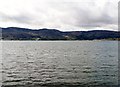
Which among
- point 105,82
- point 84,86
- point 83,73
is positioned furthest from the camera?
point 83,73

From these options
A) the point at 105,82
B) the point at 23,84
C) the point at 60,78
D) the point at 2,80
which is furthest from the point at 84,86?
the point at 2,80

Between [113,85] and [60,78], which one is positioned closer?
[113,85]

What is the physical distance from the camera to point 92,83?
3362 cm

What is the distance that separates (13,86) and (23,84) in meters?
1.78

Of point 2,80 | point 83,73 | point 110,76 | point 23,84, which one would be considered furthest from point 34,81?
point 110,76

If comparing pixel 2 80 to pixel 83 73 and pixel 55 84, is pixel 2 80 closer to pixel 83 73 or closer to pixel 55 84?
pixel 55 84

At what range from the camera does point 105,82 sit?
34375mm

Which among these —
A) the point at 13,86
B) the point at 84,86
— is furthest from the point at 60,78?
the point at 13,86

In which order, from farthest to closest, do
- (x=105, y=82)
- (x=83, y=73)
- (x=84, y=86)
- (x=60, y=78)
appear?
(x=83, y=73), (x=60, y=78), (x=105, y=82), (x=84, y=86)

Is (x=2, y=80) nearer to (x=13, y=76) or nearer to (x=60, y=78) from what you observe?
(x=13, y=76)

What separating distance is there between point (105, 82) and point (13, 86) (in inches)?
582

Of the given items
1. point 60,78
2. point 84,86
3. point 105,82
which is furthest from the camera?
point 60,78

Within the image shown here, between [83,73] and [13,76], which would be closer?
[13,76]

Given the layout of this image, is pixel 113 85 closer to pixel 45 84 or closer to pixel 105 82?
pixel 105 82
